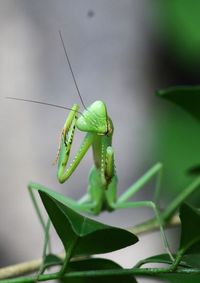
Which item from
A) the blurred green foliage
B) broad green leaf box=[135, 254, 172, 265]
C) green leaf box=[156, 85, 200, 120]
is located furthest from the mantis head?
the blurred green foliage

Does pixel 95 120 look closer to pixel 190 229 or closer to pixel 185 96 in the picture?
pixel 185 96

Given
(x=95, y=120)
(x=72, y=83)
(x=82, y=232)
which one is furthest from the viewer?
(x=72, y=83)

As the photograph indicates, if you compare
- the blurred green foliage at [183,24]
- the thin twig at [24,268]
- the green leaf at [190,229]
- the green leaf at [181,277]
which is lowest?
the thin twig at [24,268]

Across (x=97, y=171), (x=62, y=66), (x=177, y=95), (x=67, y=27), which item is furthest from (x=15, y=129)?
(x=177, y=95)

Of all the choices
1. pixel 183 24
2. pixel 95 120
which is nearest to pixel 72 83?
pixel 183 24

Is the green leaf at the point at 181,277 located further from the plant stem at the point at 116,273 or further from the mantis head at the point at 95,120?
the mantis head at the point at 95,120

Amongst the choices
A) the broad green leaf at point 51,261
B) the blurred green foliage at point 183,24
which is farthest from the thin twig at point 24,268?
the blurred green foliage at point 183,24

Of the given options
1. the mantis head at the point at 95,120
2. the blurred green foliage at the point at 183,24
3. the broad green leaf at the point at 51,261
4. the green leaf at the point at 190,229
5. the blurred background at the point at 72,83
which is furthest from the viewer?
the blurred background at the point at 72,83
